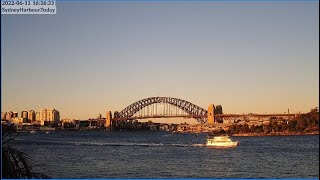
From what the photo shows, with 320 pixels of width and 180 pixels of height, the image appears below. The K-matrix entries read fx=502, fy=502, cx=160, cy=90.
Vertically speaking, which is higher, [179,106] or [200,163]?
[179,106]

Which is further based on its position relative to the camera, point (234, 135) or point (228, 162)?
point (234, 135)

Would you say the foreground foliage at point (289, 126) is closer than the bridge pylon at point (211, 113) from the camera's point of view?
Result: Yes

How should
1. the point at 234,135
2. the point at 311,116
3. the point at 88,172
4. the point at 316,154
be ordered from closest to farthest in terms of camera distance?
the point at 88,172 → the point at 316,154 → the point at 311,116 → the point at 234,135

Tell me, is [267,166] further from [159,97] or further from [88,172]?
[159,97]

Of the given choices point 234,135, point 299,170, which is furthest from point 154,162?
point 234,135

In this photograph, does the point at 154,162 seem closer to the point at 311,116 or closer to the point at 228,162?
the point at 228,162

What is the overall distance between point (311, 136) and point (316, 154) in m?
9.72

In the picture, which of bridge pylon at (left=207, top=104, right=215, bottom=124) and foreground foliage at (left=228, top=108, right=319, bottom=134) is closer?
foreground foliage at (left=228, top=108, right=319, bottom=134)

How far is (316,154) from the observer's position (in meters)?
11.6

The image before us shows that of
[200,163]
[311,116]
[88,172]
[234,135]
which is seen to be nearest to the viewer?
[88,172]

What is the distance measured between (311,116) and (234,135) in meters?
6.75

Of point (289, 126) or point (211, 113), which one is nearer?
point (211, 113)

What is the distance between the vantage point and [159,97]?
2922 cm

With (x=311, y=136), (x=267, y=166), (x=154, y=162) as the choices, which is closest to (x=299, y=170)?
(x=267, y=166)
